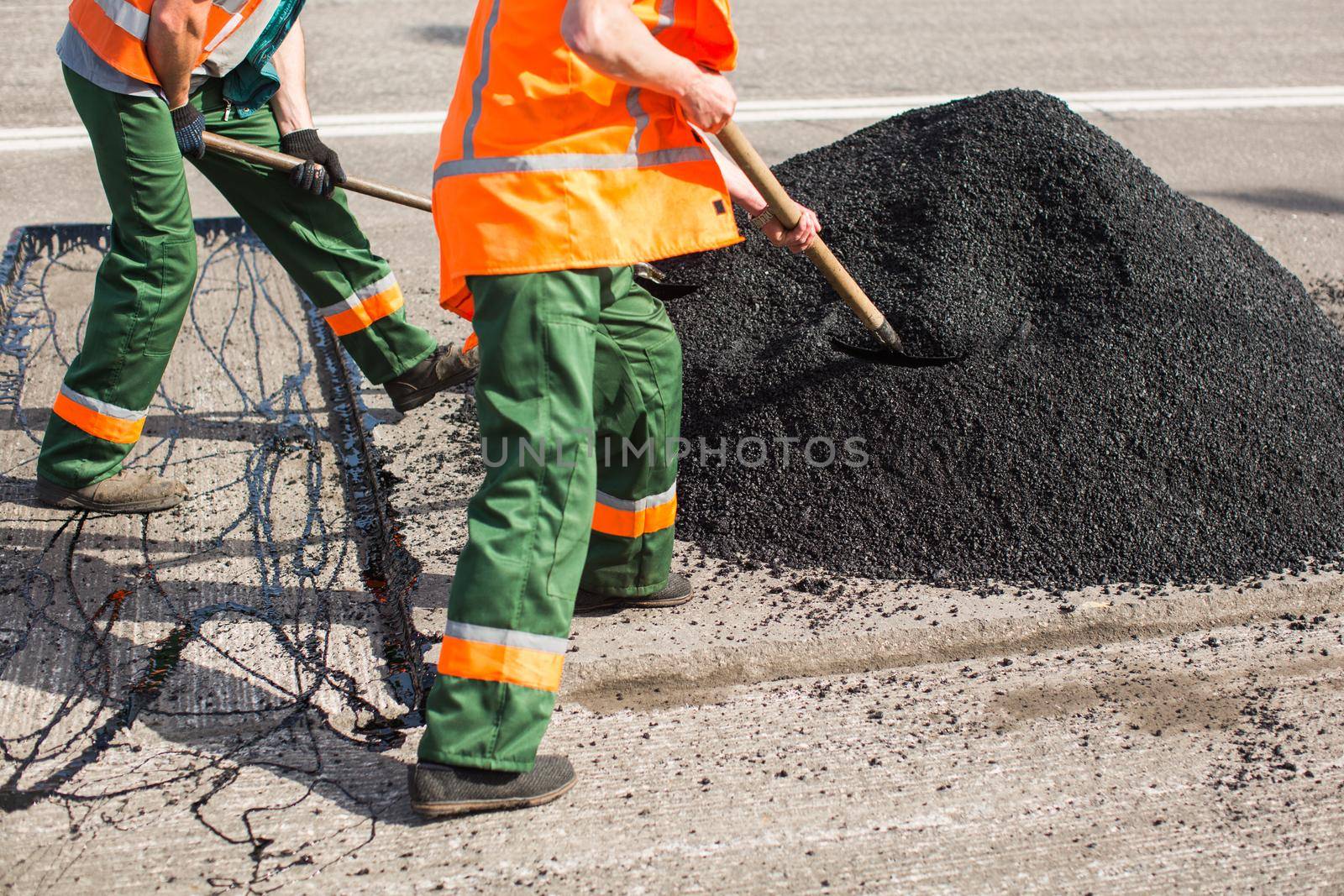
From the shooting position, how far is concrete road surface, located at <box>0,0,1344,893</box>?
7.04 feet

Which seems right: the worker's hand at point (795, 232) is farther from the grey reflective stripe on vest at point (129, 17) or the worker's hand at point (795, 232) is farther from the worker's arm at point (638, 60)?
the grey reflective stripe on vest at point (129, 17)

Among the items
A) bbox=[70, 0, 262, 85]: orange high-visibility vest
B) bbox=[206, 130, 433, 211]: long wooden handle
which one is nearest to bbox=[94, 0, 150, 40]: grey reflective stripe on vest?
bbox=[70, 0, 262, 85]: orange high-visibility vest

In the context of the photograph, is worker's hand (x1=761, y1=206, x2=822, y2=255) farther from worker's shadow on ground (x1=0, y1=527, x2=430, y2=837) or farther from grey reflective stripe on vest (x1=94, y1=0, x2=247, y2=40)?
grey reflective stripe on vest (x1=94, y1=0, x2=247, y2=40)

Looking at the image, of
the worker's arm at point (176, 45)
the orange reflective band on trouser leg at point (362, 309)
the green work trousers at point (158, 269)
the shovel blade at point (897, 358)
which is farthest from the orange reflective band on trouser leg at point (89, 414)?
the shovel blade at point (897, 358)

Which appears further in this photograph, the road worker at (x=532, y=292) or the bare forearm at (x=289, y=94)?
the bare forearm at (x=289, y=94)

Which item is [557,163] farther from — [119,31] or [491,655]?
[119,31]

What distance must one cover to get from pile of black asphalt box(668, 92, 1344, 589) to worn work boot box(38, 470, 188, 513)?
1.36 meters

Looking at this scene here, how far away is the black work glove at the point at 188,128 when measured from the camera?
121 inches

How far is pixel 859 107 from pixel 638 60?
543 centimetres

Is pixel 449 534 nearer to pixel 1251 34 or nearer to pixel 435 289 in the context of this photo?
pixel 435 289

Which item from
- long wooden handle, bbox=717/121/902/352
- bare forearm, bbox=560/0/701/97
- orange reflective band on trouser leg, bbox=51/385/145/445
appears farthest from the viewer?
orange reflective band on trouser leg, bbox=51/385/145/445

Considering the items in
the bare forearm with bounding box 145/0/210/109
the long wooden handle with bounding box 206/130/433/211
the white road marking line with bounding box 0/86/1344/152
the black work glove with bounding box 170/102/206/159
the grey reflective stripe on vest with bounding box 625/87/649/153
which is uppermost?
the bare forearm with bounding box 145/0/210/109

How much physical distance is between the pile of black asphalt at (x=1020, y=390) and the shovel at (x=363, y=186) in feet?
0.59

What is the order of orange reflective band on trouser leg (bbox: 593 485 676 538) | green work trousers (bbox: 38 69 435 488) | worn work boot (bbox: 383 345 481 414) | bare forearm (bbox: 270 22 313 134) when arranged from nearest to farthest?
orange reflective band on trouser leg (bbox: 593 485 676 538), green work trousers (bbox: 38 69 435 488), bare forearm (bbox: 270 22 313 134), worn work boot (bbox: 383 345 481 414)
